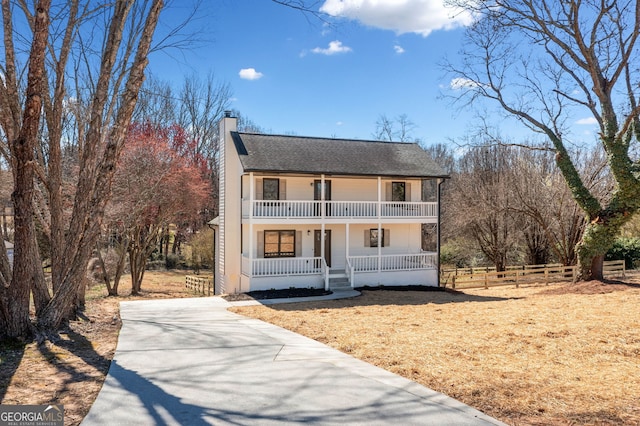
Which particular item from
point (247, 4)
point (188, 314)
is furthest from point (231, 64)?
point (188, 314)

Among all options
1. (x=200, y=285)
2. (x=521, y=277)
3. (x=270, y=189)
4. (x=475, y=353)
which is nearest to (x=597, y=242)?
(x=521, y=277)

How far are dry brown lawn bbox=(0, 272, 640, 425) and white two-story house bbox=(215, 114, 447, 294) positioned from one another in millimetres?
4319

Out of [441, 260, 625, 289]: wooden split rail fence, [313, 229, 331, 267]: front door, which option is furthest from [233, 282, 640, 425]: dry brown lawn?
[441, 260, 625, 289]: wooden split rail fence

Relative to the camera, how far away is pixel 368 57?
21.4 m

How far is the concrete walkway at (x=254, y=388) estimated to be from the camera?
496 cm

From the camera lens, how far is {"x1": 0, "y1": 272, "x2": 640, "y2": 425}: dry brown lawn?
17.8 feet

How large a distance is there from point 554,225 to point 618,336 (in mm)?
19665

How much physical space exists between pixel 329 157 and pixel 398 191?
3758 mm

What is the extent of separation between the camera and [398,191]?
2167cm

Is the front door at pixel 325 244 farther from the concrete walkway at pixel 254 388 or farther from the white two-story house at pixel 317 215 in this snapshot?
the concrete walkway at pixel 254 388

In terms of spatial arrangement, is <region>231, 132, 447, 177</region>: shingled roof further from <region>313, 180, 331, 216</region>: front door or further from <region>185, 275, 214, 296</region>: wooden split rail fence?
<region>185, 275, 214, 296</region>: wooden split rail fence

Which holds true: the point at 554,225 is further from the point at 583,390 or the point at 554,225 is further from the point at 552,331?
the point at 583,390

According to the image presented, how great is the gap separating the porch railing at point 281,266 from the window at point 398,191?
510 cm

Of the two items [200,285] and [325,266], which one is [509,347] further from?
[200,285]
